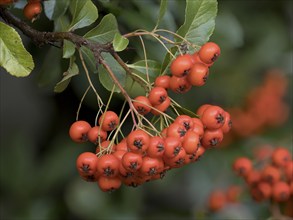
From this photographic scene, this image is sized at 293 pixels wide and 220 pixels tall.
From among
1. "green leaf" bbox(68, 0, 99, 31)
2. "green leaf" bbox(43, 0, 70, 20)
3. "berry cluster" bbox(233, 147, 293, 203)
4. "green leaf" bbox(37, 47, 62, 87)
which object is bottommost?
"berry cluster" bbox(233, 147, 293, 203)

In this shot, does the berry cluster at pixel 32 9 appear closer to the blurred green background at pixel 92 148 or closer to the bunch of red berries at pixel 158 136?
the bunch of red berries at pixel 158 136

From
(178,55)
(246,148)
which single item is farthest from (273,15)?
(178,55)

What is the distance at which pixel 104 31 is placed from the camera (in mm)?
1416

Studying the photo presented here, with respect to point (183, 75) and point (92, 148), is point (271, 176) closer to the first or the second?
point (183, 75)

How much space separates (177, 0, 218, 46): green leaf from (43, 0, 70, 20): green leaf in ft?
1.08

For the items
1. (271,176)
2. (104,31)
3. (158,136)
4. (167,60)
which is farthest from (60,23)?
(271,176)

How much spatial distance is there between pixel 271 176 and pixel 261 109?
1183 millimetres

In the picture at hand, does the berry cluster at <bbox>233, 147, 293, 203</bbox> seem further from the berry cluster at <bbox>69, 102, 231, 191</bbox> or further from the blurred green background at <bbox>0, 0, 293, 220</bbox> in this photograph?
the berry cluster at <bbox>69, 102, 231, 191</bbox>

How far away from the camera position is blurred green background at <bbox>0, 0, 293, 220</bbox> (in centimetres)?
288

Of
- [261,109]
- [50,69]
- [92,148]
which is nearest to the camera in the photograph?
[50,69]

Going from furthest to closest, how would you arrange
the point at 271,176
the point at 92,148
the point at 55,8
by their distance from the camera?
the point at 92,148 → the point at 271,176 → the point at 55,8

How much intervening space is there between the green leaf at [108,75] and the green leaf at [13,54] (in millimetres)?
177

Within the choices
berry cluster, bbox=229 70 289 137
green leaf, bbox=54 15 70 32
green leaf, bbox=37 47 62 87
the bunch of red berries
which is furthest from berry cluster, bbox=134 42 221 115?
berry cluster, bbox=229 70 289 137

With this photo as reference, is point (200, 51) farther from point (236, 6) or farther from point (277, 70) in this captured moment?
point (277, 70)
